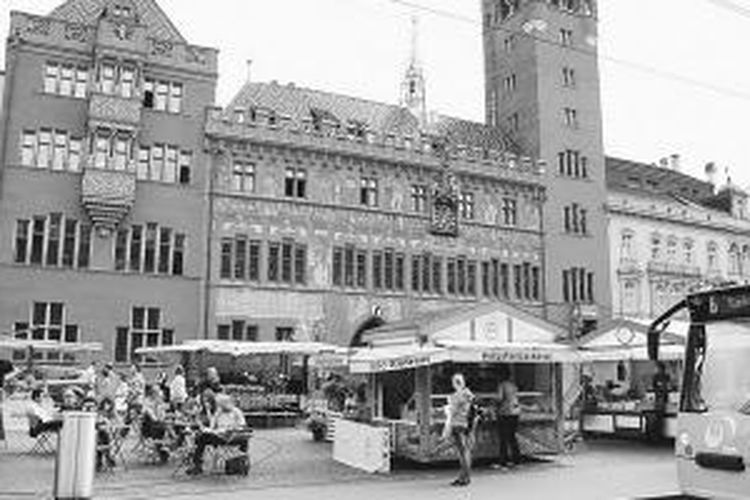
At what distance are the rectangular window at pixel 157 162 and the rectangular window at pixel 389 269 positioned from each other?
1188cm

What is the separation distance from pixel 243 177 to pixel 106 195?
267 inches

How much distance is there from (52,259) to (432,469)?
23.8 meters

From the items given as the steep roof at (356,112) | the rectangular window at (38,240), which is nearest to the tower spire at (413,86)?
the steep roof at (356,112)

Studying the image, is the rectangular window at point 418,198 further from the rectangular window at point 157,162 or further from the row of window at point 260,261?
the rectangular window at point 157,162

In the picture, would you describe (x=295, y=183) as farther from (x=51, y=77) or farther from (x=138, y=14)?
(x=51, y=77)

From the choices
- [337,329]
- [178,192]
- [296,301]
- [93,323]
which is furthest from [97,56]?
[337,329]

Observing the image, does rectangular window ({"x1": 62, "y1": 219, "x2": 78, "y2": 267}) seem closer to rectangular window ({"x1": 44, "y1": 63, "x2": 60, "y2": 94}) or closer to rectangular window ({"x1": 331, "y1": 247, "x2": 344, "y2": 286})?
rectangular window ({"x1": 44, "y1": 63, "x2": 60, "y2": 94})

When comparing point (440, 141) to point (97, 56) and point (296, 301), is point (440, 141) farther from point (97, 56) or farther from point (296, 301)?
point (97, 56)

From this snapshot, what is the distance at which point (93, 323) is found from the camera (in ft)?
114

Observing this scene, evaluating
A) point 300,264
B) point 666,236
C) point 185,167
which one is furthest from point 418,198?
point 666,236

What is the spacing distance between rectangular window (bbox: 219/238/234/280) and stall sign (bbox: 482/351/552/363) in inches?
897

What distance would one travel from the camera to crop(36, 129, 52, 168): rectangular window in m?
35.3

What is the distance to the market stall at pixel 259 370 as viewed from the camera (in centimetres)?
2742

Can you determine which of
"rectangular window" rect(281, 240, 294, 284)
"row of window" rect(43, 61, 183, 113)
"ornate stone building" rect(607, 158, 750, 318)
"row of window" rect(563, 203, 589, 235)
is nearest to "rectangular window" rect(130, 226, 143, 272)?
"row of window" rect(43, 61, 183, 113)
